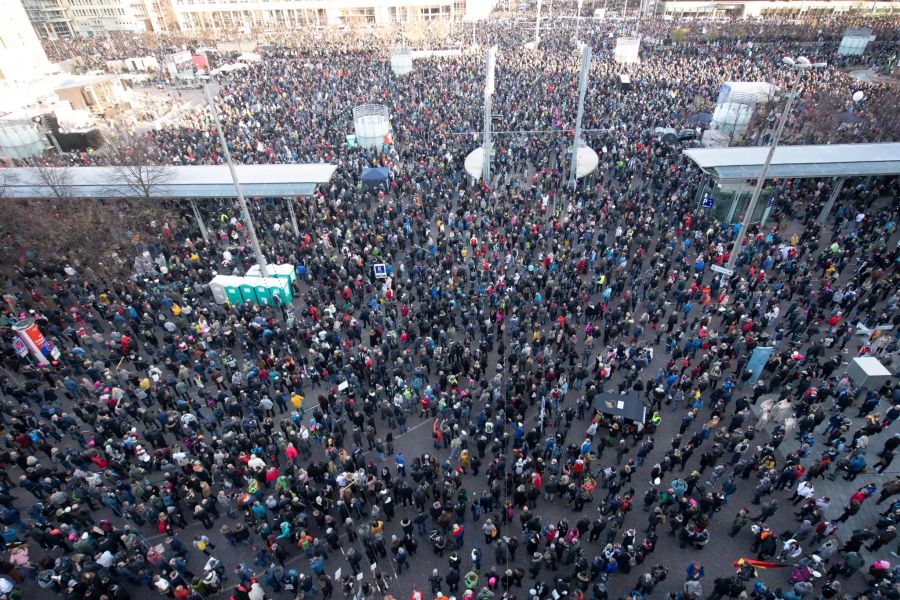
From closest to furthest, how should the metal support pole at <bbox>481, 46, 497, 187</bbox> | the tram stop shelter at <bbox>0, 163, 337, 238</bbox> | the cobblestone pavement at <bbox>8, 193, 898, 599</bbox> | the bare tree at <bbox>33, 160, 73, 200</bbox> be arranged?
1. the cobblestone pavement at <bbox>8, 193, 898, 599</bbox>
2. the bare tree at <bbox>33, 160, 73, 200</bbox>
3. the tram stop shelter at <bbox>0, 163, 337, 238</bbox>
4. the metal support pole at <bbox>481, 46, 497, 187</bbox>

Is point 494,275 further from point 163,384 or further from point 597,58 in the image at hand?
point 597,58

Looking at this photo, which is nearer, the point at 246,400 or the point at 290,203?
the point at 246,400

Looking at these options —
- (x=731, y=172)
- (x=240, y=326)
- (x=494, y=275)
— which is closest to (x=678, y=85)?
(x=731, y=172)

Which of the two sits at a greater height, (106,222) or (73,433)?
(106,222)

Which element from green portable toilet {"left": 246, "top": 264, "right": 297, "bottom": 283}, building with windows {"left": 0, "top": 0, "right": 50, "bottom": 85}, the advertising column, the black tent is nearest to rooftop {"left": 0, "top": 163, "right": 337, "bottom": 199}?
green portable toilet {"left": 246, "top": 264, "right": 297, "bottom": 283}

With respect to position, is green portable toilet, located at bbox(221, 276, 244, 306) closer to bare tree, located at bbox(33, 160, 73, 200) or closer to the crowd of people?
the crowd of people
